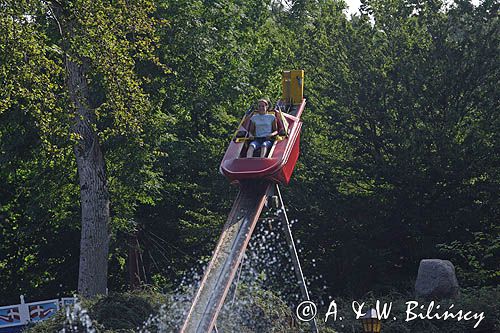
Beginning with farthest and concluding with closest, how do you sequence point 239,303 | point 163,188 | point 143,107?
point 163,188
point 143,107
point 239,303

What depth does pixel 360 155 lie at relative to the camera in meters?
20.5

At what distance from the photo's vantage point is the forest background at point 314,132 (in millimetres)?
17922

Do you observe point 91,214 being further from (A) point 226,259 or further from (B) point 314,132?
(A) point 226,259

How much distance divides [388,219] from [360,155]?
1515 mm

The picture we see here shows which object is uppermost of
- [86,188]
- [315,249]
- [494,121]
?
[494,121]

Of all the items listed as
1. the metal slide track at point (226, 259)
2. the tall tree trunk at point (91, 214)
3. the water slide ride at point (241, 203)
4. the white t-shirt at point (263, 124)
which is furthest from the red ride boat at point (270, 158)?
the tall tree trunk at point (91, 214)

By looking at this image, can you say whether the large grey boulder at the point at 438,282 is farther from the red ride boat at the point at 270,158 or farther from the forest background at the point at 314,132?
the red ride boat at the point at 270,158

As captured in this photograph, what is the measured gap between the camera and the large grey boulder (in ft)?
54.1

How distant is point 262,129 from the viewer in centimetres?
1479

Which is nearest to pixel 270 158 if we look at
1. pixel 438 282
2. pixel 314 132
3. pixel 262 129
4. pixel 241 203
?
pixel 241 203

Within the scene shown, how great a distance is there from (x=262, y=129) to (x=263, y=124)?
0.09 metres

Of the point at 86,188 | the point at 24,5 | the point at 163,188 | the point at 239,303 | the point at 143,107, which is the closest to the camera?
the point at 239,303

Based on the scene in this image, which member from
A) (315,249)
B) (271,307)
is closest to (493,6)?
(315,249)

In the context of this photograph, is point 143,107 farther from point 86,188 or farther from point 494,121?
point 494,121
